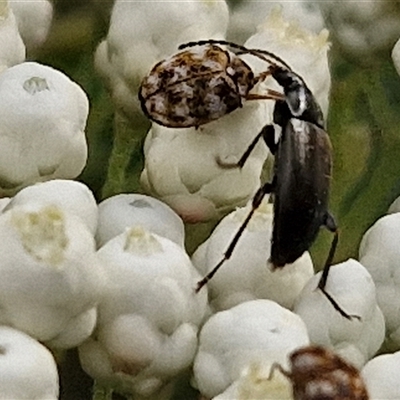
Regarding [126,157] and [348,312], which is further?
[126,157]

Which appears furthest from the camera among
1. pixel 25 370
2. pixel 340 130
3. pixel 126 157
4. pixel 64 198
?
pixel 340 130

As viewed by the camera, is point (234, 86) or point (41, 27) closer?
point (234, 86)

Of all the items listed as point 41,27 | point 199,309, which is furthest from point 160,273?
point 41,27

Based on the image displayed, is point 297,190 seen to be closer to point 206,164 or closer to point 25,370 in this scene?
point 206,164

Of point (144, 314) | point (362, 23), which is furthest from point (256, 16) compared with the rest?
point (144, 314)

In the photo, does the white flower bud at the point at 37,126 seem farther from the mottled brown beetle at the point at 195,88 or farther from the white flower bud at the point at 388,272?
the white flower bud at the point at 388,272

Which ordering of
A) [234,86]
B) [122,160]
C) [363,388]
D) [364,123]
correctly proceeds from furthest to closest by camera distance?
[364,123]
[122,160]
[234,86]
[363,388]

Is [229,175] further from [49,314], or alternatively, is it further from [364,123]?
[364,123]
